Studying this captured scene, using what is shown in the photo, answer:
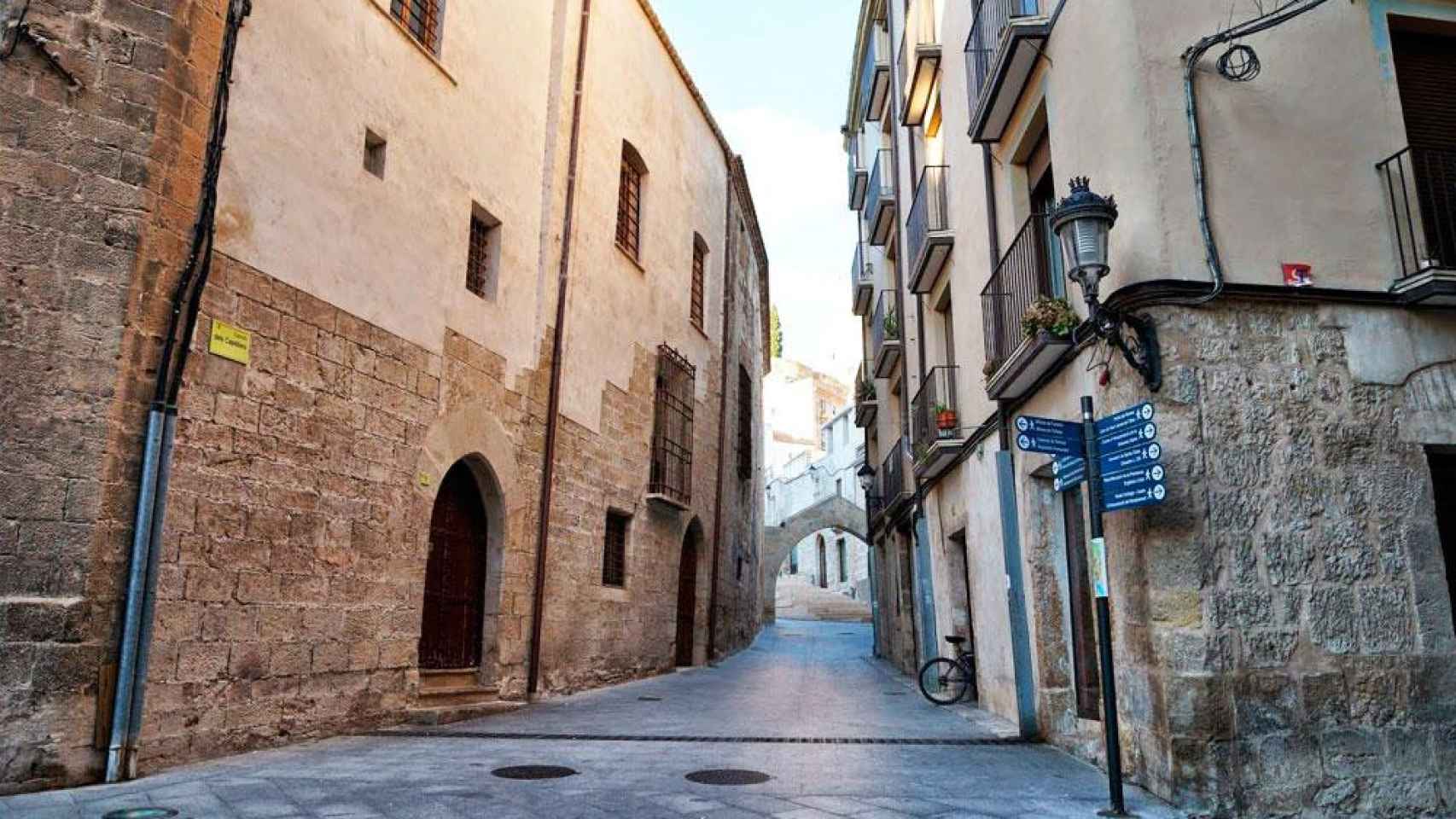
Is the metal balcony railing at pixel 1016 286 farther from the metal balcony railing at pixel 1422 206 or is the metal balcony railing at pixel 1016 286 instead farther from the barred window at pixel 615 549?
the barred window at pixel 615 549

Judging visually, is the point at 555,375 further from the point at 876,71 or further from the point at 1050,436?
the point at 876,71

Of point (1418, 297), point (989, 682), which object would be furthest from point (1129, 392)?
point (989, 682)

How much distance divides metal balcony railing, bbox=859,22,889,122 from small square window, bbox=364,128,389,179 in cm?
905

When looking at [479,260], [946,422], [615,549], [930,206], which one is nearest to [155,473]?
[479,260]

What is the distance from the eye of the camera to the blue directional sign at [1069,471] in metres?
5.45

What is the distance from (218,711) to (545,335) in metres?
5.24

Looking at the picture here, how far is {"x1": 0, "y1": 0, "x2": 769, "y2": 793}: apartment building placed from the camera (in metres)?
5.11

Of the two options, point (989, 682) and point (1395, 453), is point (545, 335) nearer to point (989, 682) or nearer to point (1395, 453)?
point (989, 682)

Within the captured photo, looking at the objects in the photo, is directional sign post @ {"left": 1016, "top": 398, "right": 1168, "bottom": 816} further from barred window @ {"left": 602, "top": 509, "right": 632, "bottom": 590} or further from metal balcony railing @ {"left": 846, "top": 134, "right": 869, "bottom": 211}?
metal balcony railing @ {"left": 846, "top": 134, "right": 869, "bottom": 211}

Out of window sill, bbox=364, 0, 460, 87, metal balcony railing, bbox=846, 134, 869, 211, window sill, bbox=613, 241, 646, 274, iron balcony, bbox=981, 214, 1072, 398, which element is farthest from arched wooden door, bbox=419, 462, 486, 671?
metal balcony railing, bbox=846, 134, 869, 211

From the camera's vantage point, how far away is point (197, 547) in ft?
18.9

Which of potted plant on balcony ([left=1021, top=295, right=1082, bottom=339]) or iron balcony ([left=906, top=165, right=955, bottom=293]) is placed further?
iron balcony ([left=906, top=165, right=955, bottom=293])

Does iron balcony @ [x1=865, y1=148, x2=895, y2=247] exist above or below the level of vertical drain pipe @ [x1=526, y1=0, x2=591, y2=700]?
above

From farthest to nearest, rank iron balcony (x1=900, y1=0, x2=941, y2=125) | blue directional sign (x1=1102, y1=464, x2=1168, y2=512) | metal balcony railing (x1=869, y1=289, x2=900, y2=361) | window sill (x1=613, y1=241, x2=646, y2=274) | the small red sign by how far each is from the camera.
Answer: metal balcony railing (x1=869, y1=289, x2=900, y2=361) < window sill (x1=613, y1=241, x2=646, y2=274) < iron balcony (x1=900, y1=0, x2=941, y2=125) < the small red sign < blue directional sign (x1=1102, y1=464, x2=1168, y2=512)
